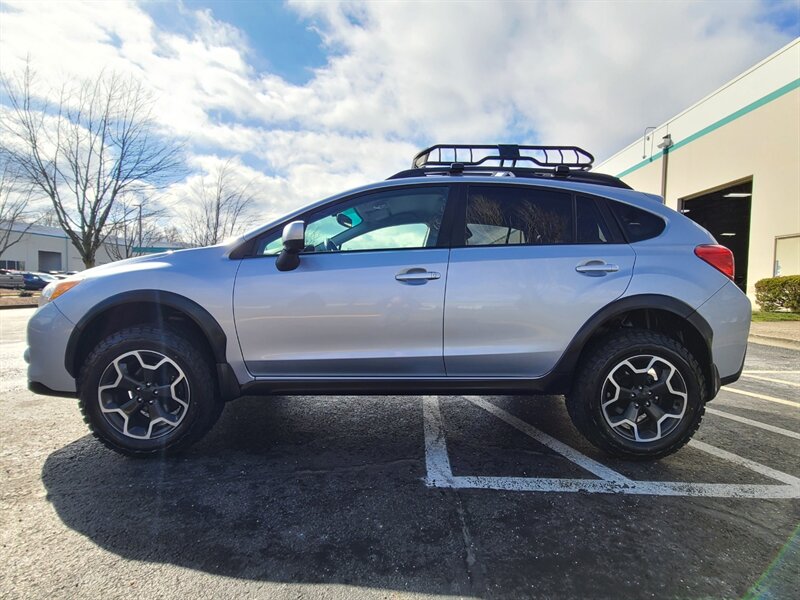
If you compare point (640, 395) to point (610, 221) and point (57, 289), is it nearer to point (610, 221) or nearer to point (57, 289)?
point (610, 221)

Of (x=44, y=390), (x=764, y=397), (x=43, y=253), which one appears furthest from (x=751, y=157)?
(x=43, y=253)

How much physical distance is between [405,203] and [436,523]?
207 centimetres

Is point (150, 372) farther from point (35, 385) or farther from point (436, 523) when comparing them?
point (436, 523)

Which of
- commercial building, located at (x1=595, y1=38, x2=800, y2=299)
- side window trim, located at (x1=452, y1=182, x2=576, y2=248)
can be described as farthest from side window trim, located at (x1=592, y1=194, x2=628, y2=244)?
commercial building, located at (x1=595, y1=38, x2=800, y2=299)

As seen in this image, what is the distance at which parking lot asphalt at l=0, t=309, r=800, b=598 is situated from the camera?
177cm

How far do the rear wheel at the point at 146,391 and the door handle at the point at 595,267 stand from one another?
2540 mm

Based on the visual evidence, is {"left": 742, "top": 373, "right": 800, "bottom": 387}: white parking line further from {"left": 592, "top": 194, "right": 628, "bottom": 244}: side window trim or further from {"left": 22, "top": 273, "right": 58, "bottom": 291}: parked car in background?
{"left": 22, "top": 273, "right": 58, "bottom": 291}: parked car in background

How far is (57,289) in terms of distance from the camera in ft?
9.54

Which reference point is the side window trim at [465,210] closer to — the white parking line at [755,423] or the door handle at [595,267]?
the door handle at [595,267]

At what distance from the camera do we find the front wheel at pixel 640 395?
277 cm

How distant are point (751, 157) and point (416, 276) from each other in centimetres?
1792

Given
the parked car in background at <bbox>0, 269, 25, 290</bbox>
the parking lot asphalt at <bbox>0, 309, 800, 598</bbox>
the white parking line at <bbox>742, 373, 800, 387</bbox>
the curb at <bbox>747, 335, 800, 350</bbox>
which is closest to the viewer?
the parking lot asphalt at <bbox>0, 309, 800, 598</bbox>

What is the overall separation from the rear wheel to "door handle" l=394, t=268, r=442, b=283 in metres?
1.41

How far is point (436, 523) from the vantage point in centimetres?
214
